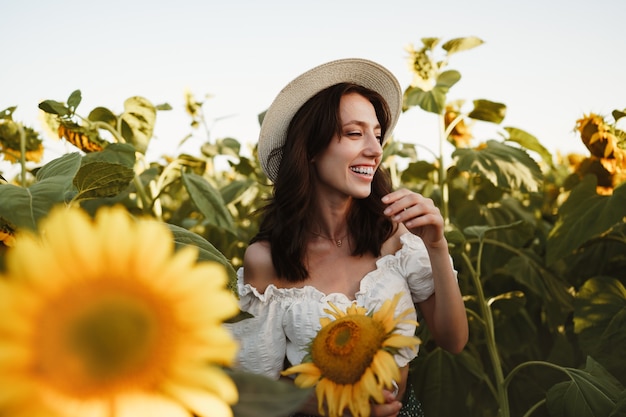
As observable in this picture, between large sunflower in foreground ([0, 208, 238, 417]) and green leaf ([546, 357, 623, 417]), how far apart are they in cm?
129

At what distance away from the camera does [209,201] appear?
182cm

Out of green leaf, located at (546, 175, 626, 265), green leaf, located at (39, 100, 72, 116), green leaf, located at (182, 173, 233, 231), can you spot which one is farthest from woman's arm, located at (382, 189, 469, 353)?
green leaf, located at (39, 100, 72, 116)

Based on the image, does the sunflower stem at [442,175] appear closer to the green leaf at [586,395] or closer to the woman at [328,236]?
the woman at [328,236]

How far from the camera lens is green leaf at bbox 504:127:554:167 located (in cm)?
236

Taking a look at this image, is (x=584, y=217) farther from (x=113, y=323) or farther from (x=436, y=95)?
(x=113, y=323)

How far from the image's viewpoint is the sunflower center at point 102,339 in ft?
1.11

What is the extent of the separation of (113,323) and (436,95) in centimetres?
201

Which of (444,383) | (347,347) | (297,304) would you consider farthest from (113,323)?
(444,383)

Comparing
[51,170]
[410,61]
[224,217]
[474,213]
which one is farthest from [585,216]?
[51,170]

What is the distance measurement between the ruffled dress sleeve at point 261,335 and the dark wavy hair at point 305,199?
10cm

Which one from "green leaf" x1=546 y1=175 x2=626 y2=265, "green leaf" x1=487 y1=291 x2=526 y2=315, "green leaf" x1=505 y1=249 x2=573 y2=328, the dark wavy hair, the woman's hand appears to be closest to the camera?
the woman's hand

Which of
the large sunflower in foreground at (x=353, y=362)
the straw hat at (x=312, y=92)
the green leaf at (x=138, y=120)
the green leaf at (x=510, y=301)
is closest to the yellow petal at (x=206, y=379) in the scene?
the large sunflower in foreground at (x=353, y=362)

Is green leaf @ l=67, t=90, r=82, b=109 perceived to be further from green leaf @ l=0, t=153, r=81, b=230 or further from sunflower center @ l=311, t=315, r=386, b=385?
sunflower center @ l=311, t=315, r=386, b=385

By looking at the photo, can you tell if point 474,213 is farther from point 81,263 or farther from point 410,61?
point 81,263
